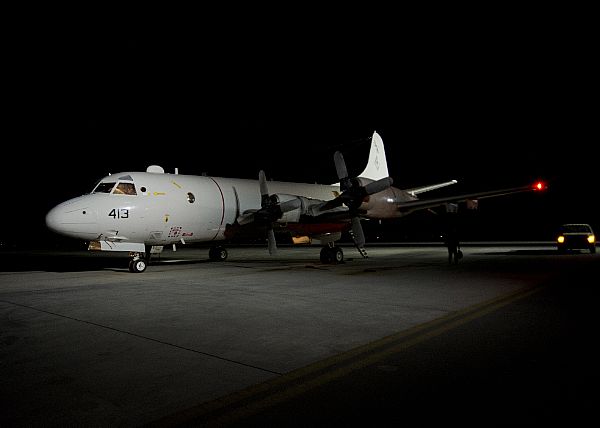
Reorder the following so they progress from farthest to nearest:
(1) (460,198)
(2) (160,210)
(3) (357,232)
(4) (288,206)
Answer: (3) (357,232), (1) (460,198), (4) (288,206), (2) (160,210)

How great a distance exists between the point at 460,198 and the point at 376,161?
9451mm

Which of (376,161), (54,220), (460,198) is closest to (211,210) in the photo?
(54,220)

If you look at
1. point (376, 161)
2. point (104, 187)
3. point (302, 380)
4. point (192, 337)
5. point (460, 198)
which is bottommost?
point (302, 380)

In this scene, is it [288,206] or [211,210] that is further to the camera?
[211,210]

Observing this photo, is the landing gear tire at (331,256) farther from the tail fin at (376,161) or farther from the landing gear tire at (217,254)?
the tail fin at (376,161)

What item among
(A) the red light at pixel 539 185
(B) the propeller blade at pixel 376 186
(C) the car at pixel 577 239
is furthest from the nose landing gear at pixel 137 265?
(C) the car at pixel 577 239

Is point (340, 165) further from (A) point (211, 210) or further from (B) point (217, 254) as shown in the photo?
(B) point (217, 254)

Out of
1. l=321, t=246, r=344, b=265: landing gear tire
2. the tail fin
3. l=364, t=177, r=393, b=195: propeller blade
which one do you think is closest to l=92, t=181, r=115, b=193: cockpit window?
l=321, t=246, r=344, b=265: landing gear tire

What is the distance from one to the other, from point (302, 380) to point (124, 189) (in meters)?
13.8

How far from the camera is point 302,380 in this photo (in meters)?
4.38

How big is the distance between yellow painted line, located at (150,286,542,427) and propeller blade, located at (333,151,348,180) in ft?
42.1

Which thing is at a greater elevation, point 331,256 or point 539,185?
point 539,185

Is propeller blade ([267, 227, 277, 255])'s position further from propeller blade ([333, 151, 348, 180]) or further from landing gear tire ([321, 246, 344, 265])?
propeller blade ([333, 151, 348, 180])

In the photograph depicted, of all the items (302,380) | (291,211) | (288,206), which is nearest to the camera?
(302,380)
